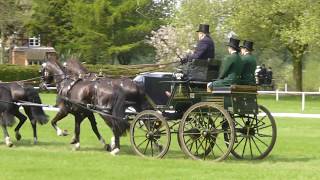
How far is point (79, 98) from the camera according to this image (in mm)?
14414

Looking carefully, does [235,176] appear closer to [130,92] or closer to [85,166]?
[85,166]

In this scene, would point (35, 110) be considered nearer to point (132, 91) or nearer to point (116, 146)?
point (132, 91)

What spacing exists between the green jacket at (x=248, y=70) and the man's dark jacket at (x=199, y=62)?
2.37 feet

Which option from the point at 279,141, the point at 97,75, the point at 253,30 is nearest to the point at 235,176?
the point at 97,75

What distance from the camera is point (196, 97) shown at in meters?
13.2

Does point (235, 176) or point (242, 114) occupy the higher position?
point (242, 114)

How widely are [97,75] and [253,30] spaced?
3148 cm

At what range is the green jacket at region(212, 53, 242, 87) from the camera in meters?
12.8

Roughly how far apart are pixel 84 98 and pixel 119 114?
3.81 ft

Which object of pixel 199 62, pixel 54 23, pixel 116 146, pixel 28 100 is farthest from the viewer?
pixel 54 23

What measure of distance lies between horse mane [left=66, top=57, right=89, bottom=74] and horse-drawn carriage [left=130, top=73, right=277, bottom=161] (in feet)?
5.74

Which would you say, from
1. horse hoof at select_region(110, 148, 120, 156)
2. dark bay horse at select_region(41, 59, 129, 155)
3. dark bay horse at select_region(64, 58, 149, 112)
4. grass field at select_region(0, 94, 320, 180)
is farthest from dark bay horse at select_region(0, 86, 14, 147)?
horse hoof at select_region(110, 148, 120, 156)

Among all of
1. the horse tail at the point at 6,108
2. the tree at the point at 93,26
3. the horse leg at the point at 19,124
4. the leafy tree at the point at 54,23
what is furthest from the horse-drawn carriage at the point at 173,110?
the leafy tree at the point at 54,23

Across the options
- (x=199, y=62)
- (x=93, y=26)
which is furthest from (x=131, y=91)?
(x=93, y=26)
